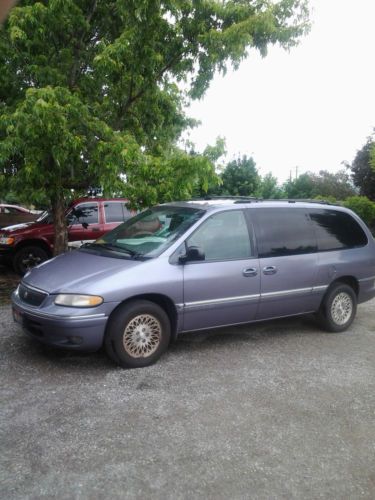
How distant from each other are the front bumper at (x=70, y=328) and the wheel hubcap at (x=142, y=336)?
0.27 metres

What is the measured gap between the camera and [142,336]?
4.73 meters

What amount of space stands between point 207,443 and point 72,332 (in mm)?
1681

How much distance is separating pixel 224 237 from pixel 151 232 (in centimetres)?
84

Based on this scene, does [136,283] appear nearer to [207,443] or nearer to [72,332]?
[72,332]

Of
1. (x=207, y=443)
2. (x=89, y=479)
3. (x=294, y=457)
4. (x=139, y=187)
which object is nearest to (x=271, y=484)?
(x=294, y=457)

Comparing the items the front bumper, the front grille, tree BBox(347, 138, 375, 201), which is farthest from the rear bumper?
tree BBox(347, 138, 375, 201)

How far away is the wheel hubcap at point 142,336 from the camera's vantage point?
15.3 ft

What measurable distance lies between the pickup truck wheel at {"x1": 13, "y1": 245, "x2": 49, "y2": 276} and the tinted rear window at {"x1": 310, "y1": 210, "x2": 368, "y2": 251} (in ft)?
20.0

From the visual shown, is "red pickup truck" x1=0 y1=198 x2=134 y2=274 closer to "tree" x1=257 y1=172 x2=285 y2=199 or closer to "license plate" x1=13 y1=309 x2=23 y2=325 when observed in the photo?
"license plate" x1=13 y1=309 x2=23 y2=325

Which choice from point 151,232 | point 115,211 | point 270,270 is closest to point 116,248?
point 151,232

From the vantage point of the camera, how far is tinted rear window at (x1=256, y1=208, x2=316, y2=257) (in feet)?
18.5

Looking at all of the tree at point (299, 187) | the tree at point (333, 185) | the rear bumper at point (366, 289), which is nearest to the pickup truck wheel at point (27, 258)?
the rear bumper at point (366, 289)

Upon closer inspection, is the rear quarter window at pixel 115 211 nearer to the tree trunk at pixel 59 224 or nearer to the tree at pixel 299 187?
the tree trunk at pixel 59 224

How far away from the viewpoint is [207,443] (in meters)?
3.39
